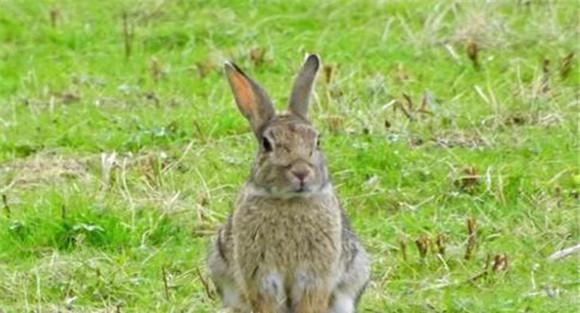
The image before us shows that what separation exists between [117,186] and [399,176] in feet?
4.31

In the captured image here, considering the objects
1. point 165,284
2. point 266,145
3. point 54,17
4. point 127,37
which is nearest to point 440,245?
point 165,284

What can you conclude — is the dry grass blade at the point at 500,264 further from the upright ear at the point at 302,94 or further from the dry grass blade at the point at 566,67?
the dry grass blade at the point at 566,67

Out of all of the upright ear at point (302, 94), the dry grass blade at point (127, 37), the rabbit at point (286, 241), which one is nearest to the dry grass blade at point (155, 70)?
the dry grass blade at point (127, 37)

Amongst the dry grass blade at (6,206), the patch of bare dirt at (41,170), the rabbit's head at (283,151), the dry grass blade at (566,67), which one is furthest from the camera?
the dry grass blade at (566,67)

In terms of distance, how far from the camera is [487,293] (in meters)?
7.32

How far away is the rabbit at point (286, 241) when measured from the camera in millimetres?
6641

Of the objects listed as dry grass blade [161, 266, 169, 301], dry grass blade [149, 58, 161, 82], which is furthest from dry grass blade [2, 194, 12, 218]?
dry grass blade [149, 58, 161, 82]

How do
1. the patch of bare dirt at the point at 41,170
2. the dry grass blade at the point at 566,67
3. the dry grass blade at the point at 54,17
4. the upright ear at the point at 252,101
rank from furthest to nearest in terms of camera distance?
the dry grass blade at the point at 54,17, the dry grass blade at the point at 566,67, the patch of bare dirt at the point at 41,170, the upright ear at the point at 252,101

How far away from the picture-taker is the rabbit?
664 cm

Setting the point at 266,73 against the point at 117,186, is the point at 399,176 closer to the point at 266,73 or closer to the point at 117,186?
the point at 117,186

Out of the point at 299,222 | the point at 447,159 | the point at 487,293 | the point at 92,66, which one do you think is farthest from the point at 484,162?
the point at 92,66

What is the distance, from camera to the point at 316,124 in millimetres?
9445

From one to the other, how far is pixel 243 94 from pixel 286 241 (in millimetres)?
616

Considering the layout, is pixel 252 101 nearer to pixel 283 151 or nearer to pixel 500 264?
pixel 283 151
